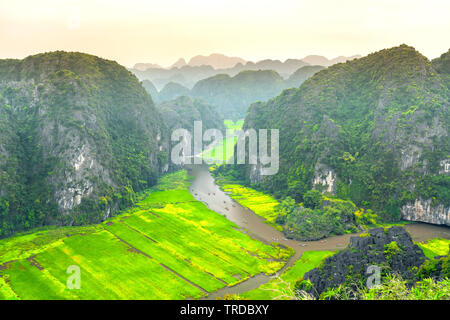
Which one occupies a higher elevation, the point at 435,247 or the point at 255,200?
the point at 255,200

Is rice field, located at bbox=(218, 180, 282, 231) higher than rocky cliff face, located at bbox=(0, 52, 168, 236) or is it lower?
lower

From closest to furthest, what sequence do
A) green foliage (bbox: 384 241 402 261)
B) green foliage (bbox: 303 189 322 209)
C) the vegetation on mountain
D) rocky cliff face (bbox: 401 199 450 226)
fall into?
green foliage (bbox: 384 241 402 261)
rocky cliff face (bbox: 401 199 450 226)
green foliage (bbox: 303 189 322 209)
the vegetation on mountain

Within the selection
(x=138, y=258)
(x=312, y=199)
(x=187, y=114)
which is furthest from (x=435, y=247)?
(x=187, y=114)

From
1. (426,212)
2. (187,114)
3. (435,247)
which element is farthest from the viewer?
(187,114)

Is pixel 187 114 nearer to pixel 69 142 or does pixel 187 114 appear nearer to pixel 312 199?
pixel 69 142

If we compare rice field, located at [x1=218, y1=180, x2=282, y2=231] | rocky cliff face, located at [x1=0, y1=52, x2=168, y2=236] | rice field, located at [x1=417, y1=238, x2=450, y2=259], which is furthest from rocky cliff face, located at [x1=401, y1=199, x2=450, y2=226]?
rocky cliff face, located at [x1=0, y1=52, x2=168, y2=236]

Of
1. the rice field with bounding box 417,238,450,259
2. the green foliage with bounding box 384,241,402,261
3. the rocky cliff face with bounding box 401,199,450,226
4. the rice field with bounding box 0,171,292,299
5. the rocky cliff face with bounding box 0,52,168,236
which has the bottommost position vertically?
the rice field with bounding box 0,171,292,299

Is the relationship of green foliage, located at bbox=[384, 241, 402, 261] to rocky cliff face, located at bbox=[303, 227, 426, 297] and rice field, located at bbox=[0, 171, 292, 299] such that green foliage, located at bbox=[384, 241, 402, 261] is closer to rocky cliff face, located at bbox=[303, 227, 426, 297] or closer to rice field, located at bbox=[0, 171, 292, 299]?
rocky cliff face, located at bbox=[303, 227, 426, 297]
